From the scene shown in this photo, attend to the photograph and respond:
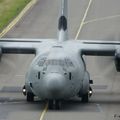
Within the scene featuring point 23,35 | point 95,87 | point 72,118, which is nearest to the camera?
point 72,118

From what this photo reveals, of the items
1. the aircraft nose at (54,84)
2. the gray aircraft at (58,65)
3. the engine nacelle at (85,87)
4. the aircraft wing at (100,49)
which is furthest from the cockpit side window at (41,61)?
the aircraft wing at (100,49)

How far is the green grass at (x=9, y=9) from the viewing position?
69250mm

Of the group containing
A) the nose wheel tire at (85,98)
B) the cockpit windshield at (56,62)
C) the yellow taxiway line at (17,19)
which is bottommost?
the nose wheel tire at (85,98)

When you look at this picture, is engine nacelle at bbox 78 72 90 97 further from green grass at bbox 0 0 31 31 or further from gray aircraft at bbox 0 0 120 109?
green grass at bbox 0 0 31 31

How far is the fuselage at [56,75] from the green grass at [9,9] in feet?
93.5

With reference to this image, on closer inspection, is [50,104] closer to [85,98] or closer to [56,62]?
[56,62]

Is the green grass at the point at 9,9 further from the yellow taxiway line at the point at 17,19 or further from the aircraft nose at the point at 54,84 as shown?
the aircraft nose at the point at 54,84

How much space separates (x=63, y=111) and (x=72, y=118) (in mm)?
1612

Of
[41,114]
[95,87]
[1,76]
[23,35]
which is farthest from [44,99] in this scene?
[23,35]

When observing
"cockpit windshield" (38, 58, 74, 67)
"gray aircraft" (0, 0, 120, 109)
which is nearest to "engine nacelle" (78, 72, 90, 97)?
"gray aircraft" (0, 0, 120, 109)

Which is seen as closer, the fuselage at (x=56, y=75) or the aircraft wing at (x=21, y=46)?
the fuselage at (x=56, y=75)

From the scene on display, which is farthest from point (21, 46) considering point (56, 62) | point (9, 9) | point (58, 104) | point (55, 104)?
point (9, 9)

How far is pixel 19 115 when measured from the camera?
3634 centimetres

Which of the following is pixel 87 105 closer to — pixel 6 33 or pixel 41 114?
pixel 41 114
